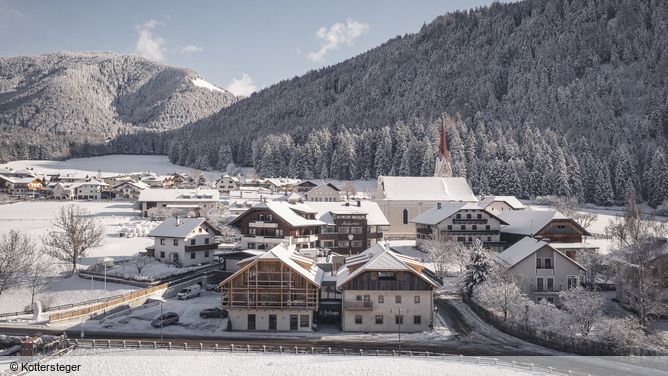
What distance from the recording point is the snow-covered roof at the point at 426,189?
8562cm

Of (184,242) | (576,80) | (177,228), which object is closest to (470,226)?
(184,242)

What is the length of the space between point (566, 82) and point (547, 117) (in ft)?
76.1

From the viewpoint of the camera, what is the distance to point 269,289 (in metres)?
38.0

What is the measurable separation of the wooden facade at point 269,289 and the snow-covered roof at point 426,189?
160 ft

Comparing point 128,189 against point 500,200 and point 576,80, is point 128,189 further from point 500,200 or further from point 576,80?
point 576,80

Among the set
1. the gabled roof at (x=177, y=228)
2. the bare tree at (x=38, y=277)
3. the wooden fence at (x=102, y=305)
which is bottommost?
the wooden fence at (x=102, y=305)

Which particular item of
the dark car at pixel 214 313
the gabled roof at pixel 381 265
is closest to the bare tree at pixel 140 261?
the dark car at pixel 214 313

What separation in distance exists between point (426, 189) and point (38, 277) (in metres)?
62.1

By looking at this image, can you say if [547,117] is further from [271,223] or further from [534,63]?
[271,223]

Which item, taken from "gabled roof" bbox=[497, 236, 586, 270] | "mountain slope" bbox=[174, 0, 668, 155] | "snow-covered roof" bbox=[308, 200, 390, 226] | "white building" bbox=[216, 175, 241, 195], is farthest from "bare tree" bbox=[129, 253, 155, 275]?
"mountain slope" bbox=[174, 0, 668, 155]

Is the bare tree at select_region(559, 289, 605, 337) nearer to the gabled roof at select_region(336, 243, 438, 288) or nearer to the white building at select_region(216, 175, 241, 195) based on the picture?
the gabled roof at select_region(336, 243, 438, 288)

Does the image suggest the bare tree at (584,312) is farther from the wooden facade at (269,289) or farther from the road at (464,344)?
the wooden facade at (269,289)

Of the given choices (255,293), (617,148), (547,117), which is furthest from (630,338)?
(547,117)

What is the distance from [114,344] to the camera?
31.9 meters
